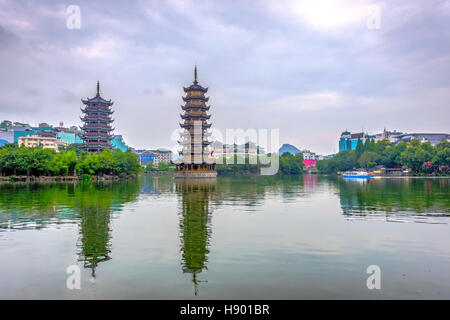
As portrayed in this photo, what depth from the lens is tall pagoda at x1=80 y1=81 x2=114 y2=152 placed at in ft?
283

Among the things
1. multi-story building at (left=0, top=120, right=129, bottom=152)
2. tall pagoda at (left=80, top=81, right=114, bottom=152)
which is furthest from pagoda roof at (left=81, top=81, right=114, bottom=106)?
multi-story building at (left=0, top=120, right=129, bottom=152)

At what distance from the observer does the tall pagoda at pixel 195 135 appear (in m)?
78.1

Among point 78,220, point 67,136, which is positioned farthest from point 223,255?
point 67,136

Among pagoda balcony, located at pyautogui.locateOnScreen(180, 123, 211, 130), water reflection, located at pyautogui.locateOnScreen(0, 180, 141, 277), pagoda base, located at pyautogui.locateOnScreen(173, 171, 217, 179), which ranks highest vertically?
pagoda balcony, located at pyautogui.locateOnScreen(180, 123, 211, 130)

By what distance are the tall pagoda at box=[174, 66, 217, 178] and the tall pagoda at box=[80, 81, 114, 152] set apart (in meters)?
20.2

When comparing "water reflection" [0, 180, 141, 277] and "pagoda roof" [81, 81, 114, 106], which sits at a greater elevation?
"pagoda roof" [81, 81, 114, 106]

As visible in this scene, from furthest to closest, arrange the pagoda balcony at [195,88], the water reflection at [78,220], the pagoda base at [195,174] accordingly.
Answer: the pagoda balcony at [195,88], the pagoda base at [195,174], the water reflection at [78,220]

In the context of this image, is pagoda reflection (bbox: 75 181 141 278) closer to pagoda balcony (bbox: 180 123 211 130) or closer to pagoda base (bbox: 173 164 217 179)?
pagoda base (bbox: 173 164 217 179)

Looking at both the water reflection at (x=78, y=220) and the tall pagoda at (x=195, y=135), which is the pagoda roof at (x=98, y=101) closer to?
the tall pagoda at (x=195, y=135)

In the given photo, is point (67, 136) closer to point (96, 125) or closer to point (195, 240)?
point (96, 125)

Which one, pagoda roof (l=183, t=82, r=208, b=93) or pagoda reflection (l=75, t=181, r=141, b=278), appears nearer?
pagoda reflection (l=75, t=181, r=141, b=278)

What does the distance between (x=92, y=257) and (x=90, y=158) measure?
5677cm

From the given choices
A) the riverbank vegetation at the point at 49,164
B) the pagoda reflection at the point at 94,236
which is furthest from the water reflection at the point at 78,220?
the riverbank vegetation at the point at 49,164

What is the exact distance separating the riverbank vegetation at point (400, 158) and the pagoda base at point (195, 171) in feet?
149
